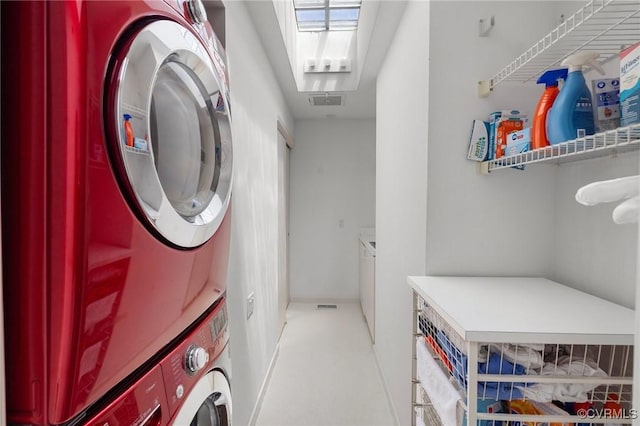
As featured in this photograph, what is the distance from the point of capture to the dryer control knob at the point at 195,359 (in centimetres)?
72

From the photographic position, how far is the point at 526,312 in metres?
0.95

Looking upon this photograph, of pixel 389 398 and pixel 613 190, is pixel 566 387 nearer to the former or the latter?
pixel 613 190

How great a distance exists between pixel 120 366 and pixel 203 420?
504 mm

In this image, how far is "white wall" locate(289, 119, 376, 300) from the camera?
14.4 ft

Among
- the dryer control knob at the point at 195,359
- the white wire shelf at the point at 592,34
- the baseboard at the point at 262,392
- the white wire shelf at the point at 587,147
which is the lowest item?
the baseboard at the point at 262,392

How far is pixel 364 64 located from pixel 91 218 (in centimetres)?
254

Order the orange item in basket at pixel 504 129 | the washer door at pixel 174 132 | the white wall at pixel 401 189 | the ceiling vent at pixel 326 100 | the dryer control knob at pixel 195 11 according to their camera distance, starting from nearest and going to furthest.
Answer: the washer door at pixel 174 132 < the dryer control knob at pixel 195 11 < the orange item in basket at pixel 504 129 < the white wall at pixel 401 189 < the ceiling vent at pixel 326 100

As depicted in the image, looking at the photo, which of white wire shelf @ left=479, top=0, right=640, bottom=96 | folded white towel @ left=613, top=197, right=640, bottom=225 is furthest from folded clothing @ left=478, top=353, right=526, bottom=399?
white wire shelf @ left=479, top=0, right=640, bottom=96

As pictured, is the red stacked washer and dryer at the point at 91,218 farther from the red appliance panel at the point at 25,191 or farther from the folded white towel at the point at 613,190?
the folded white towel at the point at 613,190

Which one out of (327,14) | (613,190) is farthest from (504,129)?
(327,14)

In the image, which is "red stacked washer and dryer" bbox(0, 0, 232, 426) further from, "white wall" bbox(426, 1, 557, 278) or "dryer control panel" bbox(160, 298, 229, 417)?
"white wall" bbox(426, 1, 557, 278)

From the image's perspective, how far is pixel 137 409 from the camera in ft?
1.82

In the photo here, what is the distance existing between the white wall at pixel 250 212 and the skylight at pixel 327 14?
0.71 metres

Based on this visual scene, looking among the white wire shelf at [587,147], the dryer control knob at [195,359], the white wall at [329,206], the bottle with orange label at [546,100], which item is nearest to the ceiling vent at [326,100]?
the white wall at [329,206]
